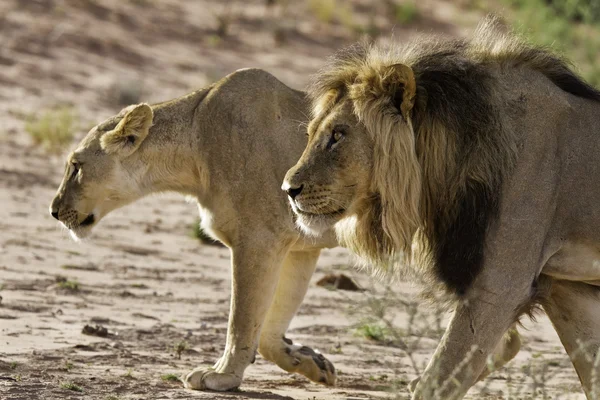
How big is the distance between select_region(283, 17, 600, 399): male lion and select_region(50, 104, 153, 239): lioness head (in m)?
1.59

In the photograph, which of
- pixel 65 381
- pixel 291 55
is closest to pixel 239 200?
pixel 65 381

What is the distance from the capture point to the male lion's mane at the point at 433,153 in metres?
4.70

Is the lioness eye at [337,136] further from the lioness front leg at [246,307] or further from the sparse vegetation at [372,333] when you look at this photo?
the sparse vegetation at [372,333]

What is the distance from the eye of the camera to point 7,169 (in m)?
11.1

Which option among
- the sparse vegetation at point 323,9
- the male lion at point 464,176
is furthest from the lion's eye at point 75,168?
the sparse vegetation at point 323,9

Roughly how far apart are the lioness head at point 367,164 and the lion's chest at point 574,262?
57 cm

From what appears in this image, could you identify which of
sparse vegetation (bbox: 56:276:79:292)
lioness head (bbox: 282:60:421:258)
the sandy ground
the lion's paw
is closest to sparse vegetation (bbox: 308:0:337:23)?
the sandy ground

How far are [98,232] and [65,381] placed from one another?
4.05 m

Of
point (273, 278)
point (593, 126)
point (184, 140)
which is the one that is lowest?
point (273, 278)

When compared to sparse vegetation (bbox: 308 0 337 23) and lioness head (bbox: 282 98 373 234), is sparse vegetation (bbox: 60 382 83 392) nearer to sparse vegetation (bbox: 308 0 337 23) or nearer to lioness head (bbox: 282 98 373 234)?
lioness head (bbox: 282 98 373 234)

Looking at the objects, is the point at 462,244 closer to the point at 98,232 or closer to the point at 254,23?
the point at 98,232

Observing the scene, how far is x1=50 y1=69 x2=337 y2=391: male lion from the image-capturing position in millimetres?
5871

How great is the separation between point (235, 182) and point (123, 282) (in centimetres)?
244

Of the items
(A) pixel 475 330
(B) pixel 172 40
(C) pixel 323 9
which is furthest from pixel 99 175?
(C) pixel 323 9
